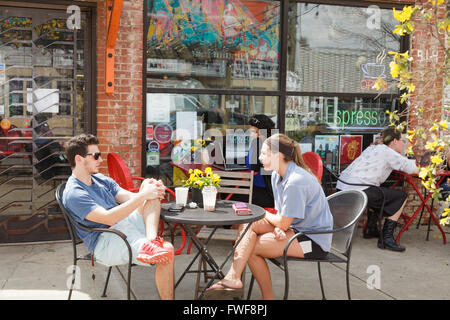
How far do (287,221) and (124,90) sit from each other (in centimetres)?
277

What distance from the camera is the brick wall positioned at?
5379 mm

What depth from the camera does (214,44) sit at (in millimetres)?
5895

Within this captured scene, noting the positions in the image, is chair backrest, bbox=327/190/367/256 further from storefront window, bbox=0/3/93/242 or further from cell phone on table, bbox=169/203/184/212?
storefront window, bbox=0/3/93/242

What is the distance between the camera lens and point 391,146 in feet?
19.1

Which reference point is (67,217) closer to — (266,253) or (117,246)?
(117,246)

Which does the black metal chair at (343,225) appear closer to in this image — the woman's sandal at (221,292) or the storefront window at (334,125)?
the woman's sandal at (221,292)

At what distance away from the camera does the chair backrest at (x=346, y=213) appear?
11.7 feet

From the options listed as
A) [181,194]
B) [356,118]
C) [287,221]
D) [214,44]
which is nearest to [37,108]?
[214,44]

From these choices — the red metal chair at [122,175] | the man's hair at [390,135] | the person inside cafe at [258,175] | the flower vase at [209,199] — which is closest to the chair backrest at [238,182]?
the person inside cafe at [258,175]

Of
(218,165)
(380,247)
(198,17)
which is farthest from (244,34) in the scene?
(380,247)

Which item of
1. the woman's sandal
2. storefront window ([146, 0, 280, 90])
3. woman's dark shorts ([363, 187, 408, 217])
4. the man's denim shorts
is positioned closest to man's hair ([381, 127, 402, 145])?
woman's dark shorts ([363, 187, 408, 217])

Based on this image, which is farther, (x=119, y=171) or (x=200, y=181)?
(x=119, y=171)

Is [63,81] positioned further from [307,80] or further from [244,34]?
[307,80]

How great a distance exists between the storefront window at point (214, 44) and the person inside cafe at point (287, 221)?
244 cm
